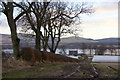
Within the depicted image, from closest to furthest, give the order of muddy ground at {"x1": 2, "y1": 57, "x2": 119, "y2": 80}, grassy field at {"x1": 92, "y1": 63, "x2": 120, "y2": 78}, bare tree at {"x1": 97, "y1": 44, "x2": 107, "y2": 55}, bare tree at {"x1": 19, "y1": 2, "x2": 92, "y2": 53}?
muddy ground at {"x1": 2, "y1": 57, "x2": 119, "y2": 80}
grassy field at {"x1": 92, "y1": 63, "x2": 120, "y2": 78}
bare tree at {"x1": 19, "y1": 2, "x2": 92, "y2": 53}
bare tree at {"x1": 97, "y1": 44, "x2": 107, "y2": 55}

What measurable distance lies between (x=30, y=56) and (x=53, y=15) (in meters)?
14.8

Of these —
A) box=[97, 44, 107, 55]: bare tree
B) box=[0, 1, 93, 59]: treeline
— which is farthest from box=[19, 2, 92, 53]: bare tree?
box=[97, 44, 107, 55]: bare tree

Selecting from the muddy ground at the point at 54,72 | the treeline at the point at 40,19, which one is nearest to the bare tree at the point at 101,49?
the treeline at the point at 40,19

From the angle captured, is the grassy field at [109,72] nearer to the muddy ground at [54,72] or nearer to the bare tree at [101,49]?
the muddy ground at [54,72]

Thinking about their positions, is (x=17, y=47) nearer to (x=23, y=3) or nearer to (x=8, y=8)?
(x=8, y=8)

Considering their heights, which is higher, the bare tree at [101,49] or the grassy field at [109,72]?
the grassy field at [109,72]

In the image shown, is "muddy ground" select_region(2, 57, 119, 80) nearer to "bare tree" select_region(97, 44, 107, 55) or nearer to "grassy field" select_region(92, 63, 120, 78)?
"grassy field" select_region(92, 63, 120, 78)

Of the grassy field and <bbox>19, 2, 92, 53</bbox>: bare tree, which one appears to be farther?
<bbox>19, 2, 92, 53</bbox>: bare tree

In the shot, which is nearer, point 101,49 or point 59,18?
point 59,18

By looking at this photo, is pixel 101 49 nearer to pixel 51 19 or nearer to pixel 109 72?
pixel 51 19

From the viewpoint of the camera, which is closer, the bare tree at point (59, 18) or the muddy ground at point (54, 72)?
the muddy ground at point (54, 72)

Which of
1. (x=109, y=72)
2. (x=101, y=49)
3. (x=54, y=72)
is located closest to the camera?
(x=54, y=72)

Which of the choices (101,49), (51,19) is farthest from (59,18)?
(101,49)

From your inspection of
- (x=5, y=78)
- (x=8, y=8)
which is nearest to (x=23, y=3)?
(x=8, y=8)
